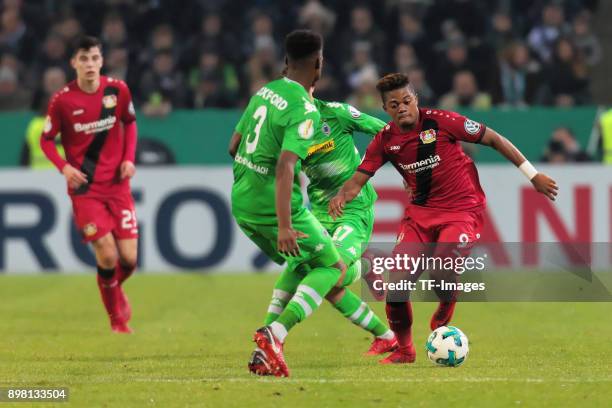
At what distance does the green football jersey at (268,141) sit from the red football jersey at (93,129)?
3.02 metres

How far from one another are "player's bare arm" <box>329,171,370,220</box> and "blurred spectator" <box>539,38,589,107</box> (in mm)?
9900

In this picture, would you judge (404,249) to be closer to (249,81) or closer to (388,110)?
(388,110)

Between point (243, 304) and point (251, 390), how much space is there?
604 centimetres

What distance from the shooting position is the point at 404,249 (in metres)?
9.04

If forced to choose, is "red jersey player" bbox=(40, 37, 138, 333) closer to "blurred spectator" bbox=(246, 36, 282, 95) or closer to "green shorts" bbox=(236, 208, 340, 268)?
"green shorts" bbox=(236, 208, 340, 268)

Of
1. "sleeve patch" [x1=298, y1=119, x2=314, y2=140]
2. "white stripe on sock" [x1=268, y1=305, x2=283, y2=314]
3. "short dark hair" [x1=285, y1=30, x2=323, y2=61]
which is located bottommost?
"white stripe on sock" [x1=268, y1=305, x2=283, y2=314]

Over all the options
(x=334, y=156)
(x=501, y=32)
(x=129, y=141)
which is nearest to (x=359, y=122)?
(x=334, y=156)

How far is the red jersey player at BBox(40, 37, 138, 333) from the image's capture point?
11.1 m

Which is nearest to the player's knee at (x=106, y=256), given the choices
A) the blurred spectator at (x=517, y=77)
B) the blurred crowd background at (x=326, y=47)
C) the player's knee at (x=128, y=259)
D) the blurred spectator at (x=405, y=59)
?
the player's knee at (x=128, y=259)

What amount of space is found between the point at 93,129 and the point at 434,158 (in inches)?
133

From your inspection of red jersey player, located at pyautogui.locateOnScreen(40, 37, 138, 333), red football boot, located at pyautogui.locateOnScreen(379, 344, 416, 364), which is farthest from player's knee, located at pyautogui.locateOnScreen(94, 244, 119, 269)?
red football boot, located at pyautogui.locateOnScreen(379, 344, 416, 364)

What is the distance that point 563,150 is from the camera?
16.7 metres

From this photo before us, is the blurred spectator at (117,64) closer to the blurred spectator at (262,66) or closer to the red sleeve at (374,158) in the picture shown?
the blurred spectator at (262,66)

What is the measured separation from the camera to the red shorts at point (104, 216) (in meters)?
11.1
